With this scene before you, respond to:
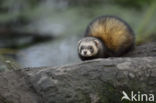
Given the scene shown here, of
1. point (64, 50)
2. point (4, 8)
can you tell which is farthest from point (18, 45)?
point (4, 8)

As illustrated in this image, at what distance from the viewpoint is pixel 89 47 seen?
27.5 feet

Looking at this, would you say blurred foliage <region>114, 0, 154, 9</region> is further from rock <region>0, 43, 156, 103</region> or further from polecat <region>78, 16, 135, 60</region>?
rock <region>0, 43, 156, 103</region>

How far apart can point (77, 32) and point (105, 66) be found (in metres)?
9.20

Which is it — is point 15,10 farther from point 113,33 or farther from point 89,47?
point 89,47

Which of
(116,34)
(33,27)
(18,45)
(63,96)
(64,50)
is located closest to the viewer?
(63,96)

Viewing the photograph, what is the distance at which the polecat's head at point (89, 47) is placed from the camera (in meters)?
8.27

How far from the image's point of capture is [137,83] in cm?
617

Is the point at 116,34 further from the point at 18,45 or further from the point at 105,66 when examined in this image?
the point at 18,45

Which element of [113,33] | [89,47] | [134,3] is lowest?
[134,3]

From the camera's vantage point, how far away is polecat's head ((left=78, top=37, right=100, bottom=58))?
8.27m

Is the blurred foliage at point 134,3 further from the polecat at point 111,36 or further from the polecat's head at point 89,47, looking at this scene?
the polecat's head at point 89,47

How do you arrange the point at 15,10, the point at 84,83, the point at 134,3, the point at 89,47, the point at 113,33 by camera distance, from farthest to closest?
1. the point at 15,10
2. the point at 134,3
3. the point at 113,33
4. the point at 89,47
5. the point at 84,83

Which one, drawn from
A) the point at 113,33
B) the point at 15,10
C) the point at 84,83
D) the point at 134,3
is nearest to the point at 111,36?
the point at 113,33

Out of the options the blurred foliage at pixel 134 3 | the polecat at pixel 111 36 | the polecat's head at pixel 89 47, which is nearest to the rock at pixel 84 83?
the polecat's head at pixel 89 47
